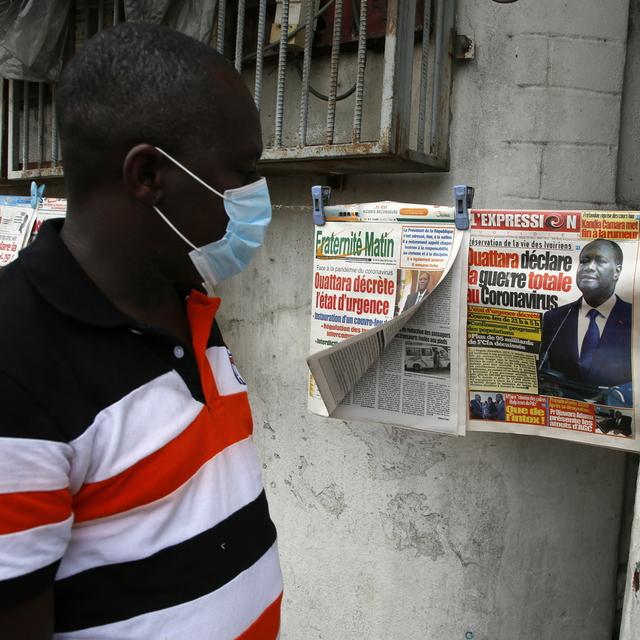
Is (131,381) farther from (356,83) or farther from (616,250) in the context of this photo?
(356,83)

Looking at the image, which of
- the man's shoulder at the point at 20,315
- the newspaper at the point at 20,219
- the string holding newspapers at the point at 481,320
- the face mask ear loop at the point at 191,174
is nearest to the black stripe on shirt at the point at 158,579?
the man's shoulder at the point at 20,315

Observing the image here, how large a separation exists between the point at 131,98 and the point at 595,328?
3.76 ft

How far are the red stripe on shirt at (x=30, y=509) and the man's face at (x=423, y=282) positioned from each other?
1.12m

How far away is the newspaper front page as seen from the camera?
1.58m

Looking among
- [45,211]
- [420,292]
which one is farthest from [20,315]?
[45,211]

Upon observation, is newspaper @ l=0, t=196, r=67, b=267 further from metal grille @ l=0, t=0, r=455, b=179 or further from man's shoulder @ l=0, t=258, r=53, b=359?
man's shoulder @ l=0, t=258, r=53, b=359

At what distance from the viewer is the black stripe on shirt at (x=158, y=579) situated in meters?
0.94

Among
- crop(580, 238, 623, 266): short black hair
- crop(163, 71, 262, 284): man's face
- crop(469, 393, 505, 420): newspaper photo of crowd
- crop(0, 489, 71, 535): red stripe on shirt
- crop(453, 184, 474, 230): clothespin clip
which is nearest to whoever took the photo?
crop(0, 489, 71, 535): red stripe on shirt

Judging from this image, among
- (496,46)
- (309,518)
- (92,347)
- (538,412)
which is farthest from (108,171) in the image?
(309,518)

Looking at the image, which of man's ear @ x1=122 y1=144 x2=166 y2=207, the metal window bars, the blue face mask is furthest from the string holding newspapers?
man's ear @ x1=122 y1=144 x2=166 y2=207

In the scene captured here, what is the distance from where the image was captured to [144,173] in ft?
3.30

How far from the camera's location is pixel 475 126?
1981mm

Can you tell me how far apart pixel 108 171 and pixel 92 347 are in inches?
10.1

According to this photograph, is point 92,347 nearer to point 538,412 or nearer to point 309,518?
point 538,412
